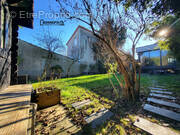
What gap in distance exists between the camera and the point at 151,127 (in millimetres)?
1330

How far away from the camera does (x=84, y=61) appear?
1189cm

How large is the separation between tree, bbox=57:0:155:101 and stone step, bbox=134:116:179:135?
0.87 m

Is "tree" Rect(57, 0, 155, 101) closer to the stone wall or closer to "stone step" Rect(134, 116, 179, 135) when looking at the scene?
"stone step" Rect(134, 116, 179, 135)

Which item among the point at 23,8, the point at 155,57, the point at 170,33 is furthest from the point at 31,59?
the point at 155,57

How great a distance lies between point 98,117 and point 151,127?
3.27 ft

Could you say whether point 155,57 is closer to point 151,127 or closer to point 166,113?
point 166,113

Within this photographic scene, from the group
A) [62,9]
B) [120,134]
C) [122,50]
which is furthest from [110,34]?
[120,134]

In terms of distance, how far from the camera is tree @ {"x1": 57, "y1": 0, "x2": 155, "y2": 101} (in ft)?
6.15

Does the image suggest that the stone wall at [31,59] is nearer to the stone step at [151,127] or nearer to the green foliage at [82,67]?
the green foliage at [82,67]

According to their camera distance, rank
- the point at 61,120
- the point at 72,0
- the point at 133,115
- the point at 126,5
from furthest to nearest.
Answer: the point at 126,5
the point at 72,0
the point at 133,115
the point at 61,120

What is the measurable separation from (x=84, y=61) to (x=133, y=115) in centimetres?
1060

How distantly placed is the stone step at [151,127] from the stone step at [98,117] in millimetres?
576

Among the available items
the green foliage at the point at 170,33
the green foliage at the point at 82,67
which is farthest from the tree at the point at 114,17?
the green foliage at the point at 82,67

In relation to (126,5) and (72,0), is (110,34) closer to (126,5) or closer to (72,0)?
(126,5)
